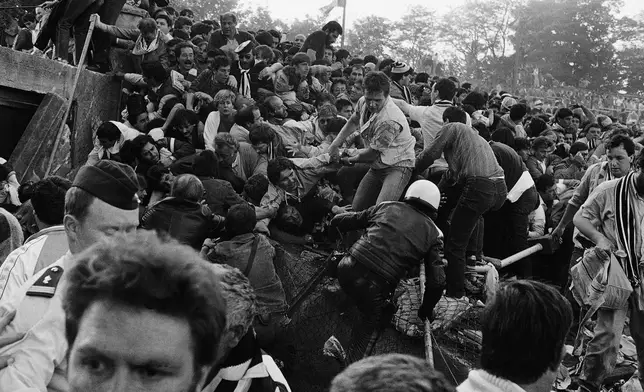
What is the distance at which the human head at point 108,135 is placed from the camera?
780 cm

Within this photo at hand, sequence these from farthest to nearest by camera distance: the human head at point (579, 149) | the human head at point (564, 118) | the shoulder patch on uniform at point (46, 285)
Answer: the human head at point (564, 118), the human head at point (579, 149), the shoulder patch on uniform at point (46, 285)

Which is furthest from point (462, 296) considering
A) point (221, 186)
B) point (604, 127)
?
point (604, 127)

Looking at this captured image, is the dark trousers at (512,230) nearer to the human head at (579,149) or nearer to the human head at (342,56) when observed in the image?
the human head at (579,149)

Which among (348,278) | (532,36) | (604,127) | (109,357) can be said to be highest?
(109,357)

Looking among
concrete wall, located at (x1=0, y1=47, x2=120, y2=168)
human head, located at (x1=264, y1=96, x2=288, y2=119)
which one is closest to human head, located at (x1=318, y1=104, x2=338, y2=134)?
human head, located at (x1=264, y1=96, x2=288, y2=119)

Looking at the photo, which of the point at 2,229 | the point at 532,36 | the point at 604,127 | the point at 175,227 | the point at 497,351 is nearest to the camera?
the point at 497,351

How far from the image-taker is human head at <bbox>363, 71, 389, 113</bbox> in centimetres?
680

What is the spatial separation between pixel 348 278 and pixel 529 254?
285 centimetres

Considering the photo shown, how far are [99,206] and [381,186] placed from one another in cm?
473

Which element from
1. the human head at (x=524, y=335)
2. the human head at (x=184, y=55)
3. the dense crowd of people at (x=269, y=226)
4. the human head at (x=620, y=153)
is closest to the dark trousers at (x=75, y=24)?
the dense crowd of people at (x=269, y=226)

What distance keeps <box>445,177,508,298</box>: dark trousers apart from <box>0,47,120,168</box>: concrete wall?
567cm

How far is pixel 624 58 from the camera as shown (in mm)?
45969

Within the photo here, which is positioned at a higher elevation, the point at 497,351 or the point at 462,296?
the point at 497,351

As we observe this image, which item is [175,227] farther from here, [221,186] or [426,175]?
[426,175]
